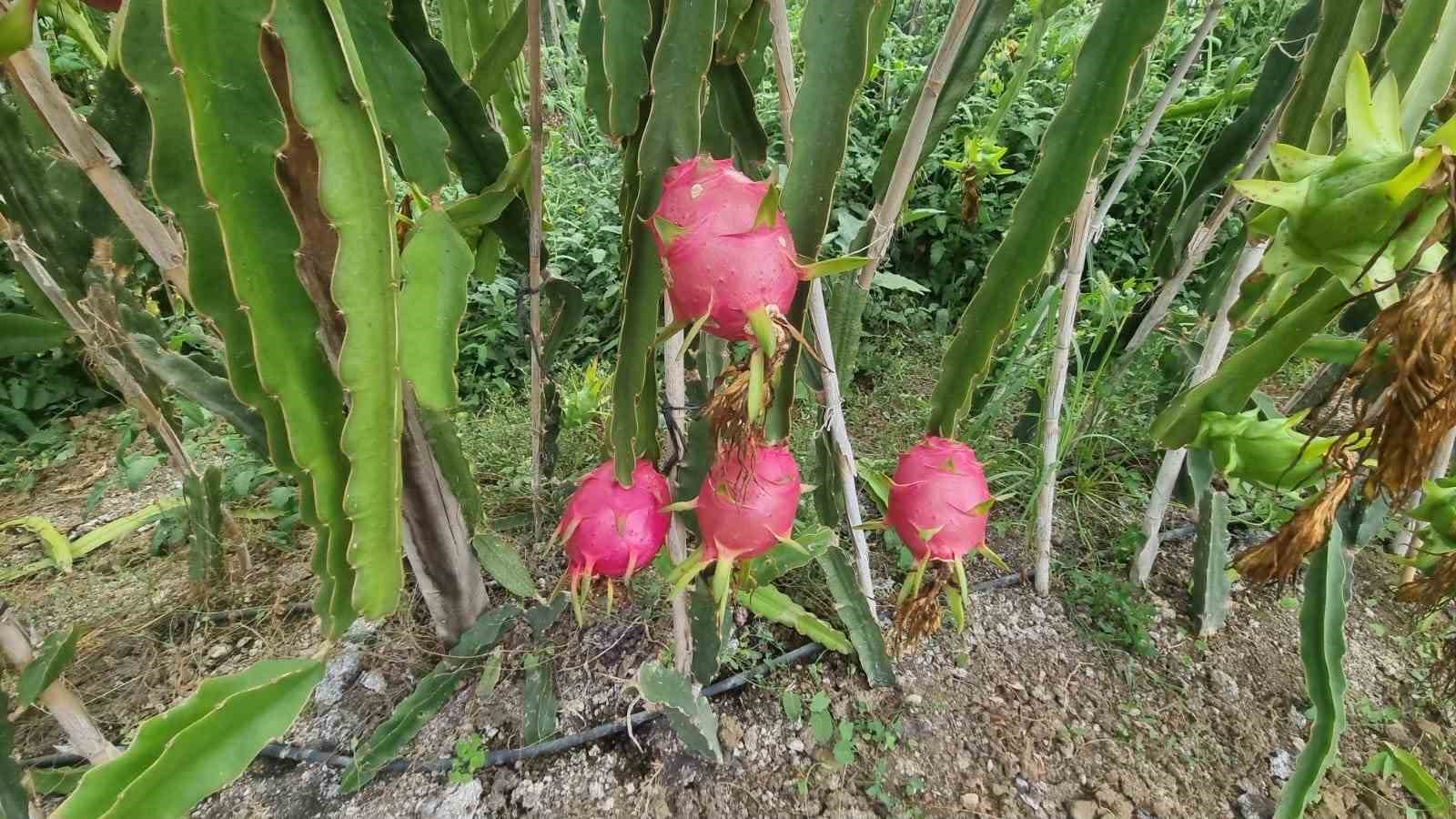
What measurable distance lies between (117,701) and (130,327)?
1.73 feet

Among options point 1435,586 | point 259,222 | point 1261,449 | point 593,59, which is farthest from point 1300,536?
point 259,222

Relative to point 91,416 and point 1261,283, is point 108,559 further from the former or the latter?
point 1261,283

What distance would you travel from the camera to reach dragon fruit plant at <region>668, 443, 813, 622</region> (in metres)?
0.49

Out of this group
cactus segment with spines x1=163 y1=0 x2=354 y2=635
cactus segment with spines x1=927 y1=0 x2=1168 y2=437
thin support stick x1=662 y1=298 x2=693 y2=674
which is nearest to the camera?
cactus segment with spines x1=163 y1=0 x2=354 y2=635

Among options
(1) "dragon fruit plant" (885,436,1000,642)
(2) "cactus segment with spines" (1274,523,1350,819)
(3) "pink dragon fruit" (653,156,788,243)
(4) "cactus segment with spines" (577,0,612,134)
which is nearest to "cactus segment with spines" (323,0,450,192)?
(4) "cactus segment with spines" (577,0,612,134)

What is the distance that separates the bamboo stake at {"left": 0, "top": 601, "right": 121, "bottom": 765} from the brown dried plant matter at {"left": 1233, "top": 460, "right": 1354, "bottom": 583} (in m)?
1.01

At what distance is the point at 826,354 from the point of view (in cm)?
67

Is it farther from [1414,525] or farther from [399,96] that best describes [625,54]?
[1414,525]

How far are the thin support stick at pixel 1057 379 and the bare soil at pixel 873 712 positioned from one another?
0.30ft

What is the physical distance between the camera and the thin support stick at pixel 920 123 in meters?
0.53

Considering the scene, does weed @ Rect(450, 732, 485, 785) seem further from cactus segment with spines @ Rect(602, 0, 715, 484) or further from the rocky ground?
cactus segment with spines @ Rect(602, 0, 715, 484)

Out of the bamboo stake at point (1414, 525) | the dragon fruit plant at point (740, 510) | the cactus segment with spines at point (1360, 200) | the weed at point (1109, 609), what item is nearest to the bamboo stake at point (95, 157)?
the dragon fruit plant at point (740, 510)

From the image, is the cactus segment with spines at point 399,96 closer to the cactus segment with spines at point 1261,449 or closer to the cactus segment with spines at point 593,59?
the cactus segment with spines at point 593,59

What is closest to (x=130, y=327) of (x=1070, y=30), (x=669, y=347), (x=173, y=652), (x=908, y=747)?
(x=173, y=652)
